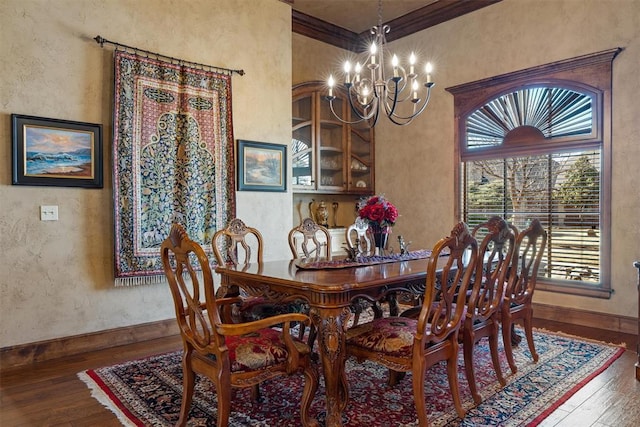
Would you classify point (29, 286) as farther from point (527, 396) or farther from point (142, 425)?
point (527, 396)

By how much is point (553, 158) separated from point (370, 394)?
10.5 feet

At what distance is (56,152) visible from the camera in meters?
3.19

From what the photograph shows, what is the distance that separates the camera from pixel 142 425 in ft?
6.95

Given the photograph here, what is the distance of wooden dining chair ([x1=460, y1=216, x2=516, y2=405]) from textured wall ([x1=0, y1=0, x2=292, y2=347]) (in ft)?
8.77

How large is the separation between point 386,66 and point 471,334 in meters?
4.51

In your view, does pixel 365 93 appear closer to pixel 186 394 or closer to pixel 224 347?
pixel 224 347

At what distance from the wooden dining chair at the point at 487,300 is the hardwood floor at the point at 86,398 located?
44cm

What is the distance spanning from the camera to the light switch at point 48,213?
3.14 meters

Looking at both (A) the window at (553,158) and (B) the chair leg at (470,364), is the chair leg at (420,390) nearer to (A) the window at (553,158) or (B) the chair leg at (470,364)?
(B) the chair leg at (470,364)

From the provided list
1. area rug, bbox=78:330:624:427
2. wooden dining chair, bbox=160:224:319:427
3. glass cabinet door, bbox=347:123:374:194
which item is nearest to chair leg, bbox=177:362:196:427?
wooden dining chair, bbox=160:224:319:427

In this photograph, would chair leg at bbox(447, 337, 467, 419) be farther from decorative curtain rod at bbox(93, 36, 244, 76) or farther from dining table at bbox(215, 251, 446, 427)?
decorative curtain rod at bbox(93, 36, 244, 76)

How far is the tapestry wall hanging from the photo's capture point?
3426 mm

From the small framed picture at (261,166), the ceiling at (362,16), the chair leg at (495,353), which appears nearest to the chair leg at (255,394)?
the chair leg at (495,353)

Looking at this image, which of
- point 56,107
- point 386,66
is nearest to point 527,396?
point 56,107
